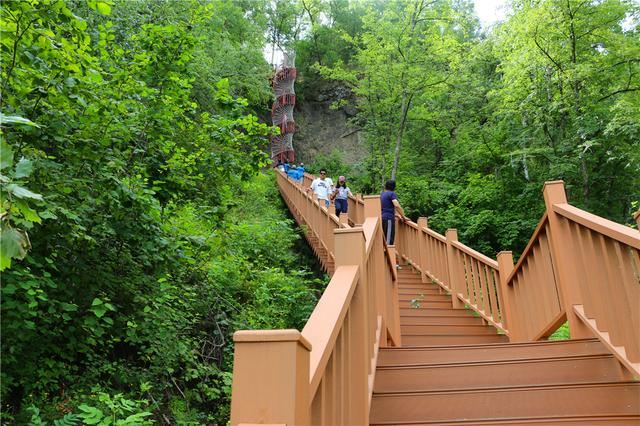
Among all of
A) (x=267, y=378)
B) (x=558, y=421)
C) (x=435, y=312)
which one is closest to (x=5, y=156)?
(x=267, y=378)

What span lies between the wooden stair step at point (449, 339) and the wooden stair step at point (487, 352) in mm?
1588

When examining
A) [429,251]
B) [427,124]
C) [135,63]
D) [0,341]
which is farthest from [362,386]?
[427,124]

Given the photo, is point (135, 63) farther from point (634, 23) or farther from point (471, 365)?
point (634, 23)

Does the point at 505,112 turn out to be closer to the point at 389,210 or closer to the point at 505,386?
the point at 389,210

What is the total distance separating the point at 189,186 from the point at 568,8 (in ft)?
38.0

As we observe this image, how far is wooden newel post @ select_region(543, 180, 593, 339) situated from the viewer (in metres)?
3.53

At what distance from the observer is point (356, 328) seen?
7.15 ft

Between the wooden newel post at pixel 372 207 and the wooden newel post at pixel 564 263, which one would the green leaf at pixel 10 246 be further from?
the wooden newel post at pixel 564 263

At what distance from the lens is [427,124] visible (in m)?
18.9

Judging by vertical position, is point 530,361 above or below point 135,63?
below

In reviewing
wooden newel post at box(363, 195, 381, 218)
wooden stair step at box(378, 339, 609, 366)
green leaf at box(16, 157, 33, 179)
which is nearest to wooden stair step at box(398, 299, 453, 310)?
wooden newel post at box(363, 195, 381, 218)

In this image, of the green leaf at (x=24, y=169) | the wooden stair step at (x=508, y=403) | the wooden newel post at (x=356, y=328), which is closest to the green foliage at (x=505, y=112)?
the wooden stair step at (x=508, y=403)

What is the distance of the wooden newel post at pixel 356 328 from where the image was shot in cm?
205

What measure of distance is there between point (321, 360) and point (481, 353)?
2605 mm
